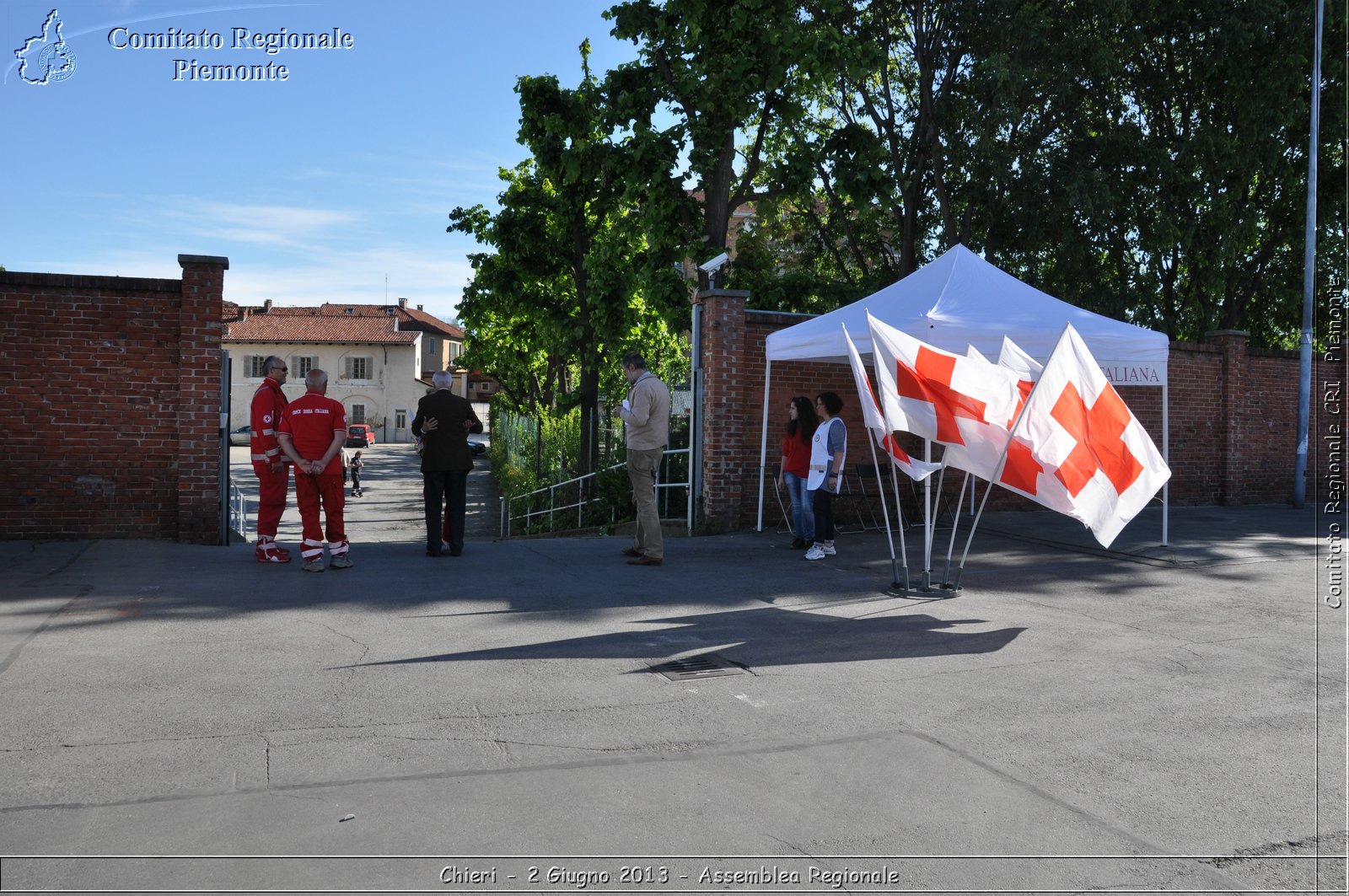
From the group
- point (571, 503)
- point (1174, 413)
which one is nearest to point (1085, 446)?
point (1174, 413)

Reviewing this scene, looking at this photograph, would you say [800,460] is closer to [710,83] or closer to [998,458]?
[998,458]

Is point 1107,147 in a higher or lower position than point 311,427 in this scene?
higher

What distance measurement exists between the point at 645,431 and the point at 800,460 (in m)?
2.11

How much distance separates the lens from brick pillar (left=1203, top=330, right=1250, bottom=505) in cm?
1773

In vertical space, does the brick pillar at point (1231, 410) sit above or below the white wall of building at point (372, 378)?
below

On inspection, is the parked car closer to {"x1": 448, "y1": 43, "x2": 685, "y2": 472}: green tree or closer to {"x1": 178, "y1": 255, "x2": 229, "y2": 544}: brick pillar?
{"x1": 448, "y1": 43, "x2": 685, "y2": 472}: green tree

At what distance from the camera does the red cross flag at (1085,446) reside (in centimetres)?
766

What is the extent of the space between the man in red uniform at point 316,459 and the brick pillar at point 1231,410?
1534 centimetres

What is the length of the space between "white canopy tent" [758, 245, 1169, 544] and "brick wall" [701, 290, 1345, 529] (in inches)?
39.2

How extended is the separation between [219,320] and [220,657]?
5.47 metres

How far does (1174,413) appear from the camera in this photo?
1717 cm

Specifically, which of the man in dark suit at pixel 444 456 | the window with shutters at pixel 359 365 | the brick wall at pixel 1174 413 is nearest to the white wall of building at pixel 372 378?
the window with shutters at pixel 359 365

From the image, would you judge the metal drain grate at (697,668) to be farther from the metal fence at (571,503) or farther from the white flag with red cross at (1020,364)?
the metal fence at (571,503)

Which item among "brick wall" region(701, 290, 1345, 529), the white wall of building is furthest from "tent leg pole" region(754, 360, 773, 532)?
the white wall of building
